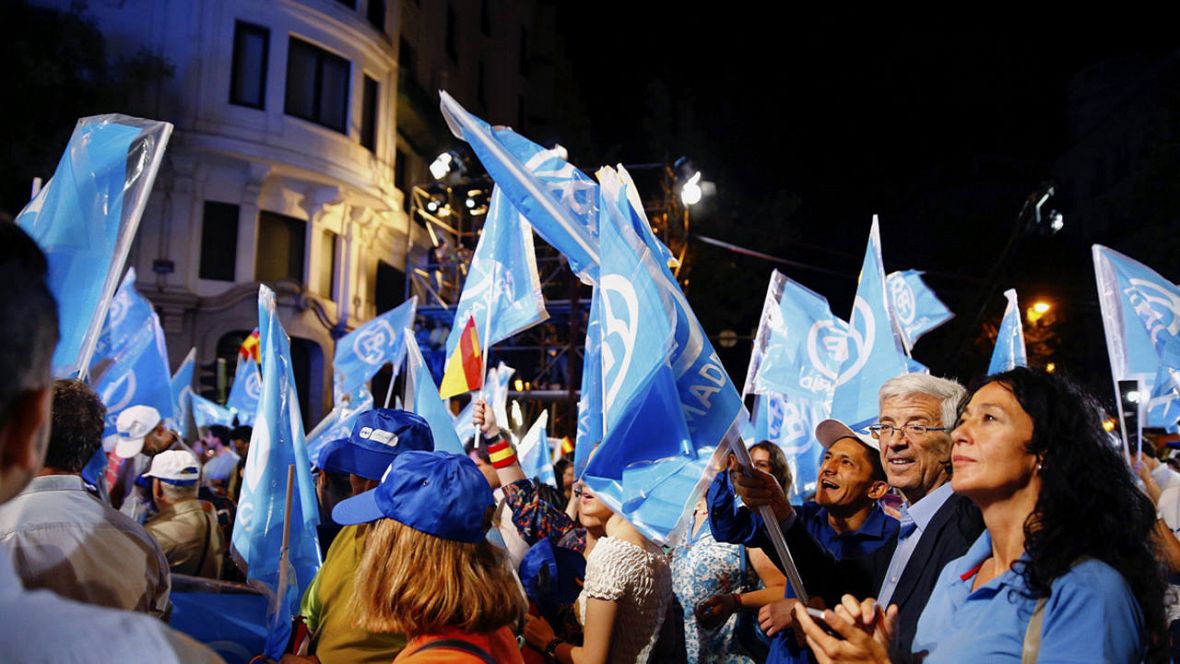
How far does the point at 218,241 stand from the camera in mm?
20062

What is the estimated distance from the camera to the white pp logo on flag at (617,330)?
3.35 m

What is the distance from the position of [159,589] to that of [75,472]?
0.43 m

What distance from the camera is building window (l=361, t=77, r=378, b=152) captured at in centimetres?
2305

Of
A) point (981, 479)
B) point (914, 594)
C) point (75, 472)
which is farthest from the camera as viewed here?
point (914, 594)

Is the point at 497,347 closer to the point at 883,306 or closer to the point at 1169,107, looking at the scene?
the point at 883,306

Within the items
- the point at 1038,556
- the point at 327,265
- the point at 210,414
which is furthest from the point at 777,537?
the point at 327,265

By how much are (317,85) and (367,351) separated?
13.2 meters

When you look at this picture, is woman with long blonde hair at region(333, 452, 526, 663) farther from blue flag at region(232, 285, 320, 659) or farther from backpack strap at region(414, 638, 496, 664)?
blue flag at region(232, 285, 320, 659)

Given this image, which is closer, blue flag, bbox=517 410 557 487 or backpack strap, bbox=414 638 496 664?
backpack strap, bbox=414 638 496 664

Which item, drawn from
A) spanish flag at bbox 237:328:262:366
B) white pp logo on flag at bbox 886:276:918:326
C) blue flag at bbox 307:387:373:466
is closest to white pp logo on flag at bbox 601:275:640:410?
blue flag at bbox 307:387:373:466

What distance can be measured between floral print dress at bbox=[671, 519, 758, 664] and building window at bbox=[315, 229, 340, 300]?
737 inches

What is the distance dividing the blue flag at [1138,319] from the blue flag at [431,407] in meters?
5.14

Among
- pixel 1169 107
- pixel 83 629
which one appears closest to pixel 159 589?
pixel 83 629

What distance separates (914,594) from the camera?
9.52ft
